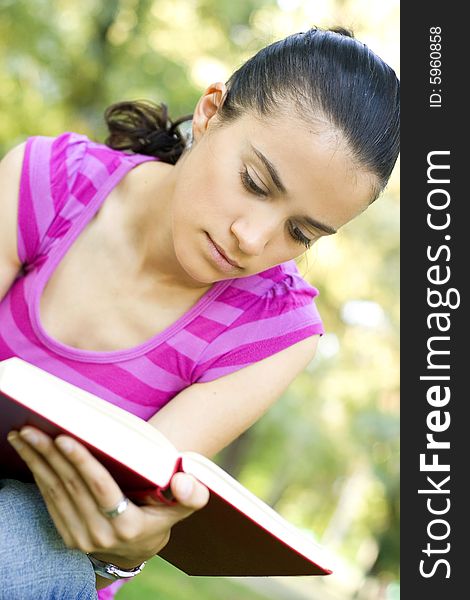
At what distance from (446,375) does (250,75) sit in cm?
169

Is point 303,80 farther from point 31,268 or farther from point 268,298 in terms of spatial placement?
point 31,268

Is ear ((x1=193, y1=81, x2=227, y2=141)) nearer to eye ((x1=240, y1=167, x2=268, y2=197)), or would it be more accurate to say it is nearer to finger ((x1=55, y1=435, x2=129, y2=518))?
eye ((x1=240, y1=167, x2=268, y2=197))

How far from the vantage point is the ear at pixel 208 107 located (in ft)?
7.38

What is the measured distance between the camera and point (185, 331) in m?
2.35

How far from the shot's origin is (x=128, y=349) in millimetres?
2309

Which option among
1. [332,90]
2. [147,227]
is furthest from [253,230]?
[147,227]

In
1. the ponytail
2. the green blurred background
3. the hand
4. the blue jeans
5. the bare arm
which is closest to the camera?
the hand

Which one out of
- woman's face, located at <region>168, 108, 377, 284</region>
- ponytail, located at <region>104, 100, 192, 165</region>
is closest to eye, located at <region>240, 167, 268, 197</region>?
woman's face, located at <region>168, 108, 377, 284</region>

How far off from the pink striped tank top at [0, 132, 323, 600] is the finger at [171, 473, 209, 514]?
74 centimetres

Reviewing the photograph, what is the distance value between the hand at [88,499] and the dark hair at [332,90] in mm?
A: 862

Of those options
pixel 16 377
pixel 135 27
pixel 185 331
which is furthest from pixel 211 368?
pixel 135 27

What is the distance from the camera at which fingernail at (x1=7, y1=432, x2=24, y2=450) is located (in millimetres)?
1583

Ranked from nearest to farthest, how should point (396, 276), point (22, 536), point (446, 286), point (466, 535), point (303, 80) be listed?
point (22, 536)
point (303, 80)
point (466, 535)
point (446, 286)
point (396, 276)

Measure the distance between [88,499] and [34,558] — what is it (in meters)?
0.18
